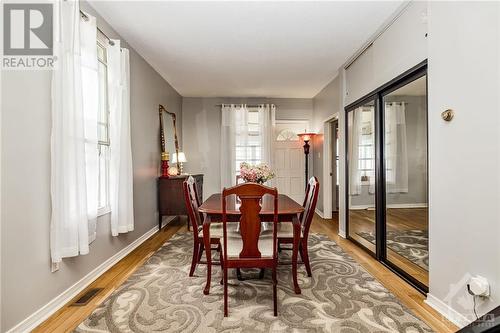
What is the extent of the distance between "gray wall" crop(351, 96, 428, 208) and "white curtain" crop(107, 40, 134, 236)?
9.73ft

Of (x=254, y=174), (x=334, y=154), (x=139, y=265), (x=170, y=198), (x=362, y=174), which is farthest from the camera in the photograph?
(x=334, y=154)

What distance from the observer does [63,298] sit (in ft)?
6.88

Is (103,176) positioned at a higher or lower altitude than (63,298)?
higher

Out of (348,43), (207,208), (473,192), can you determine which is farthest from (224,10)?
(473,192)

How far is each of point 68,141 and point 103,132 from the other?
802 millimetres

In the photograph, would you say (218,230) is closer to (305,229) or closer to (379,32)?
(305,229)

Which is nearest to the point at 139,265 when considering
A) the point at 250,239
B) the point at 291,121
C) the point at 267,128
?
the point at 250,239

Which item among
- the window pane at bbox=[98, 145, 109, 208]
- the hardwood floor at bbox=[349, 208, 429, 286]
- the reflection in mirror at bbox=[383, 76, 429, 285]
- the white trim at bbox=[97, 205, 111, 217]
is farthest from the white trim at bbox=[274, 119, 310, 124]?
the white trim at bbox=[97, 205, 111, 217]

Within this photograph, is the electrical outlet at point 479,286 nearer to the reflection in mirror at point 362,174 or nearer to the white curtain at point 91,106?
the reflection in mirror at point 362,174

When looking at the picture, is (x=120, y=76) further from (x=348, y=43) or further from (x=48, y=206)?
(x=348, y=43)

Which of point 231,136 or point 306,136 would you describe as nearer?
point 306,136

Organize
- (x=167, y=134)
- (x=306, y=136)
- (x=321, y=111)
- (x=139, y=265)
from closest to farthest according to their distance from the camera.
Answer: (x=139, y=265) < (x=167, y=134) < (x=321, y=111) < (x=306, y=136)

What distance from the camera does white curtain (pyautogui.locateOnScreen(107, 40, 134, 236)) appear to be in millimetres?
2795

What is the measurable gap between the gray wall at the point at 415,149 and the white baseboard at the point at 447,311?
32.1 inches
